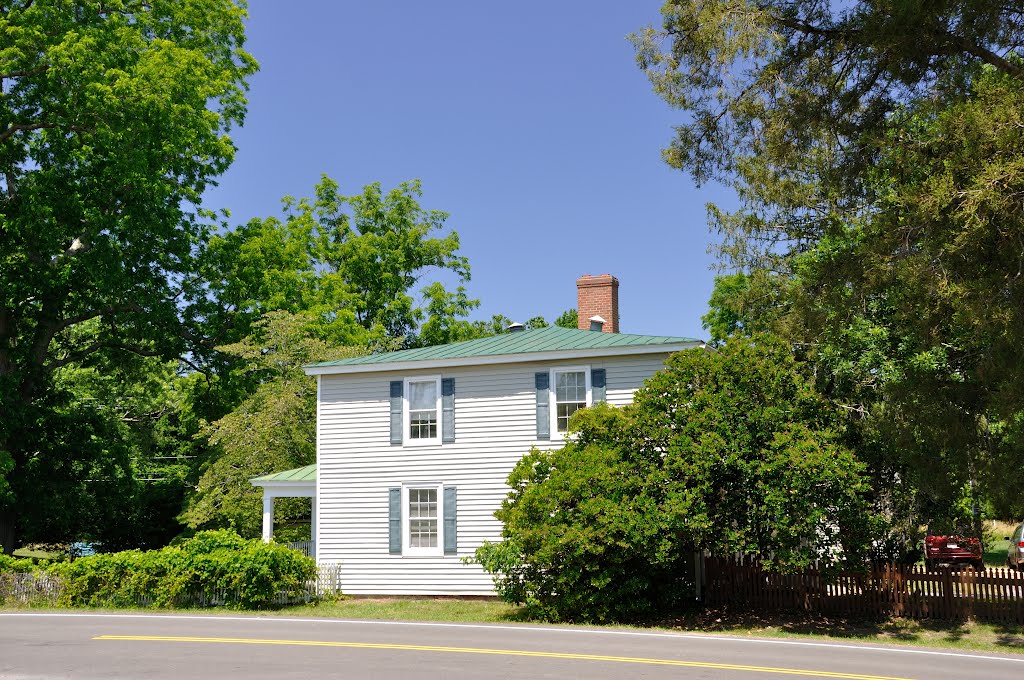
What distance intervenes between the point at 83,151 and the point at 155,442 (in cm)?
1555

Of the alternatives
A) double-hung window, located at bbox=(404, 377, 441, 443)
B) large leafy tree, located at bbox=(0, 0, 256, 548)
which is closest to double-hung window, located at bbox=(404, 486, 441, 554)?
double-hung window, located at bbox=(404, 377, 441, 443)

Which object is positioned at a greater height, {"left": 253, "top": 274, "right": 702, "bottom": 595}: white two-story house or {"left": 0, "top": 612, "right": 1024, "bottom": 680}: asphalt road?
{"left": 253, "top": 274, "right": 702, "bottom": 595}: white two-story house

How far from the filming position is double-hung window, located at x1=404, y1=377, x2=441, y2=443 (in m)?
25.4

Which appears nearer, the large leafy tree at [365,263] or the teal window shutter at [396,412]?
the teal window shutter at [396,412]

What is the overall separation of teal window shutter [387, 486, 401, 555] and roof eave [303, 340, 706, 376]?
331 centimetres

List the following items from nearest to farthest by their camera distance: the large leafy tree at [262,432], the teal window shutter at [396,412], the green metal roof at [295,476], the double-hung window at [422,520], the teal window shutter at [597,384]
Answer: the teal window shutter at [597,384]
the double-hung window at [422,520]
the teal window shutter at [396,412]
the green metal roof at [295,476]
the large leafy tree at [262,432]

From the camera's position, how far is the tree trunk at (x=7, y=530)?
32.7m

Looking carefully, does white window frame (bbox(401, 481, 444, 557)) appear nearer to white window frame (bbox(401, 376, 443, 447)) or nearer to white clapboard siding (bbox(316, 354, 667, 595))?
white clapboard siding (bbox(316, 354, 667, 595))

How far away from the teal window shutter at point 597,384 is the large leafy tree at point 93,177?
1625 centimetres

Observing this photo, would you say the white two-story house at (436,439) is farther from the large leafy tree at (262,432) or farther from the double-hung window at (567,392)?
the large leafy tree at (262,432)

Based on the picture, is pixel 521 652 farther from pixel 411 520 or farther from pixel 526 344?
pixel 526 344

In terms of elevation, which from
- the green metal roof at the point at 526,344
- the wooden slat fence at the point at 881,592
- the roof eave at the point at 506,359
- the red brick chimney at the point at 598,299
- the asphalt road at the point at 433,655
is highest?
the red brick chimney at the point at 598,299

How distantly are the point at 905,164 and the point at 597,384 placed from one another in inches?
355

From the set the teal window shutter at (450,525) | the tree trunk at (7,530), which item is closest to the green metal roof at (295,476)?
the teal window shutter at (450,525)
